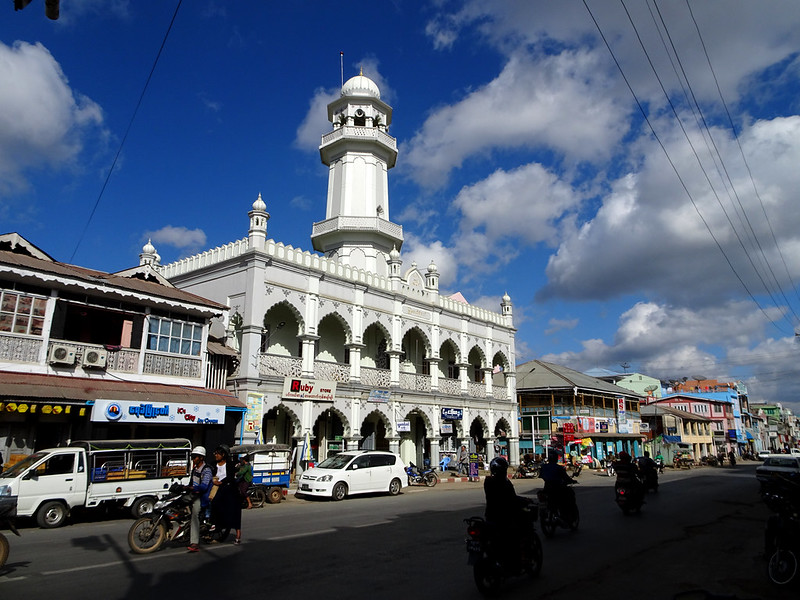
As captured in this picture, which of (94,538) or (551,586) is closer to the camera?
(551,586)

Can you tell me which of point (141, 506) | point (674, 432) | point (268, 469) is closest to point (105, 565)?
point (141, 506)

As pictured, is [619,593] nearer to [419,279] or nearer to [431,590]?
[431,590]

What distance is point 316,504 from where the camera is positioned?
17.7 meters

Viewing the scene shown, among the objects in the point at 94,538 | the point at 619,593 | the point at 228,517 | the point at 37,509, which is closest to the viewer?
the point at 619,593

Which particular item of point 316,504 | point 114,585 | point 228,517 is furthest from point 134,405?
point 114,585

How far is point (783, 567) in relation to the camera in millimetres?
7012

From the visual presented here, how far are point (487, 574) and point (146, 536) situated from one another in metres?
5.50

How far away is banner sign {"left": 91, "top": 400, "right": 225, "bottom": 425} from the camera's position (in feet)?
53.2

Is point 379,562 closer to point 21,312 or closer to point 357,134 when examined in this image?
point 21,312

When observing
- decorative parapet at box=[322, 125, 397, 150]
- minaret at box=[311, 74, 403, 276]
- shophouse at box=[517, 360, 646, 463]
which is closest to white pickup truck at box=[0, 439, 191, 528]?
minaret at box=[311, 74, 403, 276]

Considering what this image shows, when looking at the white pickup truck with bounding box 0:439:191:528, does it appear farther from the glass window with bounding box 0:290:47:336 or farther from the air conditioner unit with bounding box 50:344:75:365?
the glass window with bounding box 0:290:47:336

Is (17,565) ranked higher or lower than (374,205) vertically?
lower

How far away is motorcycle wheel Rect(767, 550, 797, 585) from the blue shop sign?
23.5 m

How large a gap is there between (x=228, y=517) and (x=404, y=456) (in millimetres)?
22147
